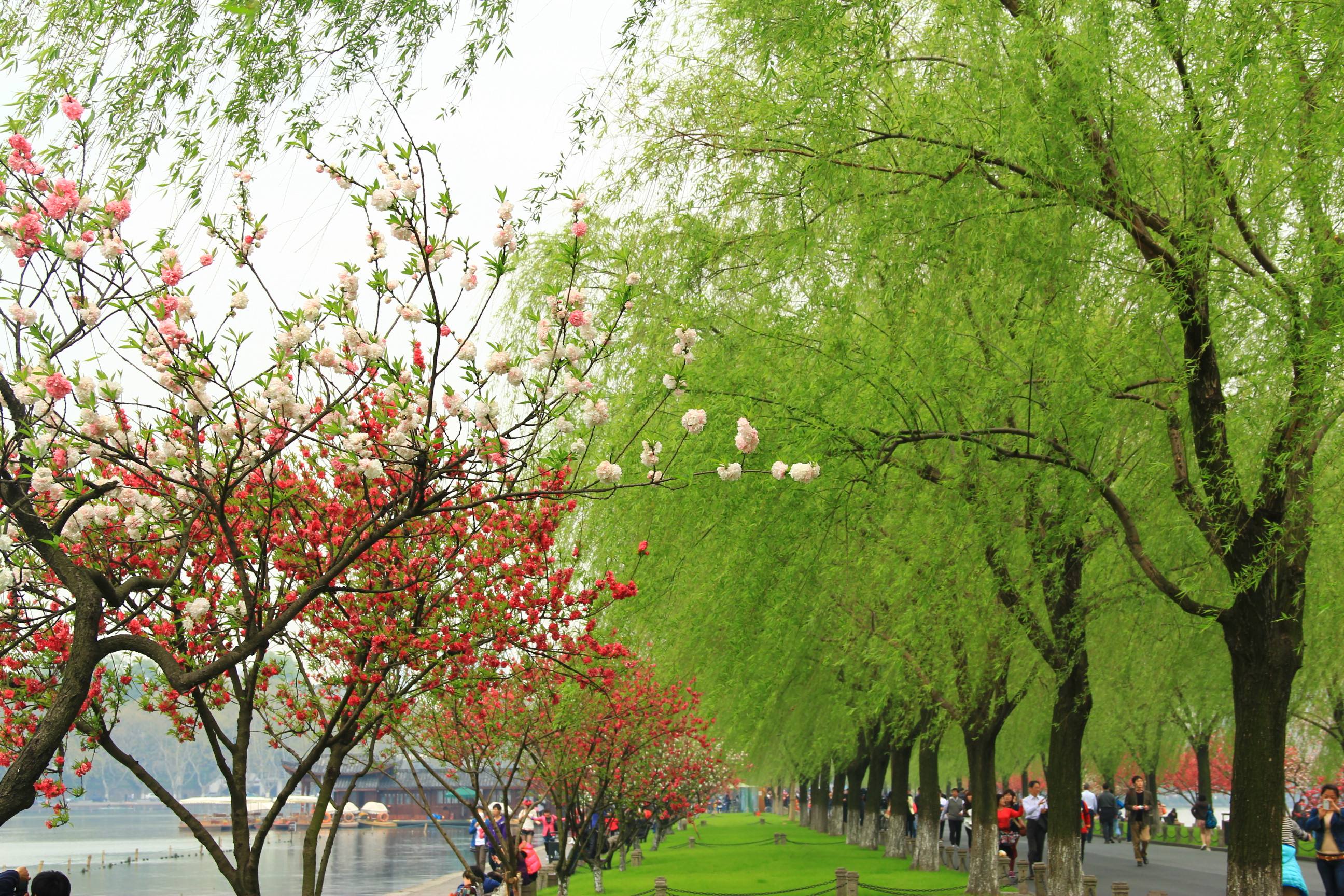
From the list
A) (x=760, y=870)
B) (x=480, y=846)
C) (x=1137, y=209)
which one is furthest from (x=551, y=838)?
(x=1137, y=209)

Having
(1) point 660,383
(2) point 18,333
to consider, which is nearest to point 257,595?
(2) point 18,333

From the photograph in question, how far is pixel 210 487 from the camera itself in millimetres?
7758

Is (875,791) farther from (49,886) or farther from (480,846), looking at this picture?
(49,886)

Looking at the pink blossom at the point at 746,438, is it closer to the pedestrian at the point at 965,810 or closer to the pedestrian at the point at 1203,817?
the pedestrian at the point at 1203,817

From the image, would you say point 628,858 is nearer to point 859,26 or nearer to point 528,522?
point 528,522

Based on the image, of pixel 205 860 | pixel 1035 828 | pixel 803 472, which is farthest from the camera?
pixel 205 860

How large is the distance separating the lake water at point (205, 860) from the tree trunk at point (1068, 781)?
14.7m

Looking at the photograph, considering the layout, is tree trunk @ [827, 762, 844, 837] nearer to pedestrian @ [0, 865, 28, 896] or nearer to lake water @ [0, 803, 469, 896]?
lake water @ [0, 803, 469, 896]

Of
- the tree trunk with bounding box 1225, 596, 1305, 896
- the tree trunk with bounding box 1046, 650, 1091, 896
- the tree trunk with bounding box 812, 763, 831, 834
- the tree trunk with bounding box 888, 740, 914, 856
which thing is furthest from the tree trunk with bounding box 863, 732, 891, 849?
the tree trunk with bounding box 1225, 596, 1305, 896

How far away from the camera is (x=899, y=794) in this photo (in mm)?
28188

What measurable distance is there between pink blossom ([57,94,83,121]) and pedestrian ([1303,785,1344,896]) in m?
13.1

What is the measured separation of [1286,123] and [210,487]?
756 centimetres

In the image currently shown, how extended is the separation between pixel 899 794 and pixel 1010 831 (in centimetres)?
814

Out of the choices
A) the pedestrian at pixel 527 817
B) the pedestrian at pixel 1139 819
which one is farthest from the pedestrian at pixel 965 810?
the pedestrian at pixel 527 817
